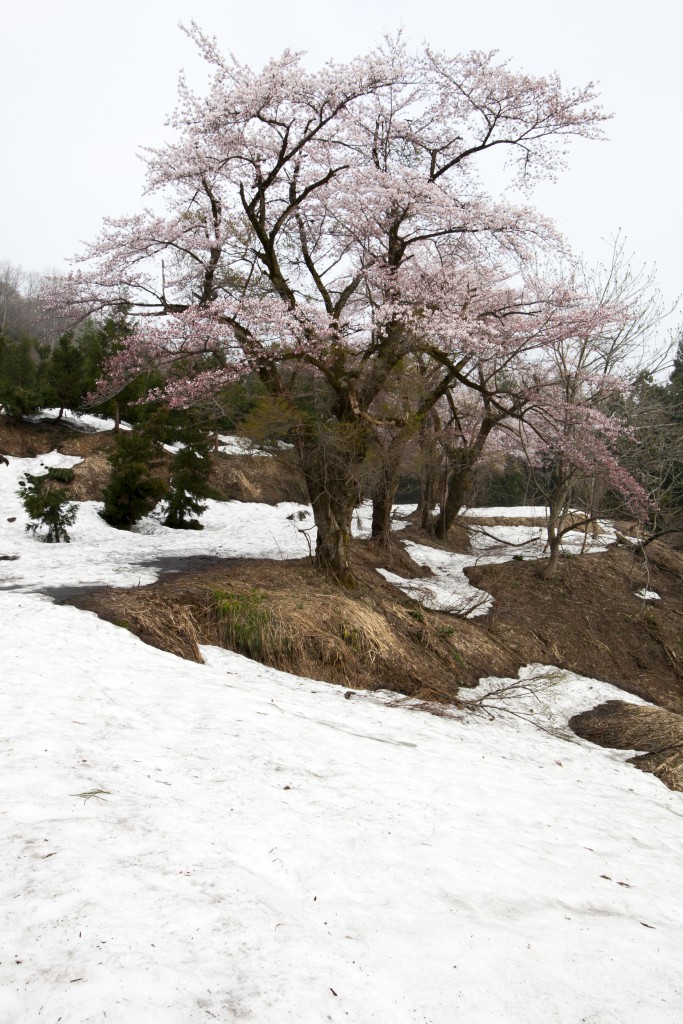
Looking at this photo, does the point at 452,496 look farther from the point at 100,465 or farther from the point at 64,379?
the point at 64,379

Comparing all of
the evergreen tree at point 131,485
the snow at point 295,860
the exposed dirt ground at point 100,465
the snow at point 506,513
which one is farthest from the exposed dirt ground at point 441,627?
the exposed dirt ground at point 100,465

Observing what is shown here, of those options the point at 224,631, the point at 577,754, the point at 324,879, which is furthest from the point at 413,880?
the point at 224,631

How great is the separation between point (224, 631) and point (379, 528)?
277 inches

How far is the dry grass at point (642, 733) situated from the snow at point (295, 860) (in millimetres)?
390

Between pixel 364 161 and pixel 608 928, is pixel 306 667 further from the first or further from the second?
pixel 364 161

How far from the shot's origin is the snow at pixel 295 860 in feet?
7.48

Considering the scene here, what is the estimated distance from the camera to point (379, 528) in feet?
46.8

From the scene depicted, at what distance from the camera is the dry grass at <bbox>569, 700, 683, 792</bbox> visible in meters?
6.55

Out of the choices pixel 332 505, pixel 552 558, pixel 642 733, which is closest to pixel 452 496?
pixel 552 558

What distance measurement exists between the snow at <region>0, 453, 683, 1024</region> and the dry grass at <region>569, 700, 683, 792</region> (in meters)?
0.39

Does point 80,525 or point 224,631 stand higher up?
point 80,525

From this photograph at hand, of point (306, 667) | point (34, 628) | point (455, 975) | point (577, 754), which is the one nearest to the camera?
point (455, 975)

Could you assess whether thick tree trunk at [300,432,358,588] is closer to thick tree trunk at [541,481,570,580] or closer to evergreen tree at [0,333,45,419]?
thick tree trunk at [541,481,570,580]

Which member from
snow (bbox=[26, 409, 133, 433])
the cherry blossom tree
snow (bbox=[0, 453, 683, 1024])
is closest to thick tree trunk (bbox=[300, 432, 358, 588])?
the cherry blossom tree
